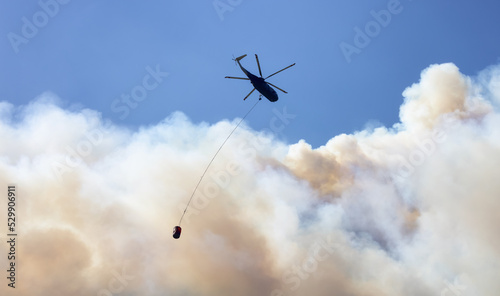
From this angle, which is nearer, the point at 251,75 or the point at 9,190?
the point at 251,75

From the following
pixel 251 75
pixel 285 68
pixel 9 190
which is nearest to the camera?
pixel 285 68

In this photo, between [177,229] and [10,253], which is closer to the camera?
[177,229]

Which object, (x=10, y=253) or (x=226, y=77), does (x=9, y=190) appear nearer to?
(x=10, y=253)

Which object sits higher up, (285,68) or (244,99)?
(285,68)

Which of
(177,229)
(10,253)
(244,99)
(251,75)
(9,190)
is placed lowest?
(10,253)

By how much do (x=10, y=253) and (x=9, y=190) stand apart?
46.1ft

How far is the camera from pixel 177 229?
74.6 metres

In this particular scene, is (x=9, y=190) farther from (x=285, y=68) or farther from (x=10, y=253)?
(x=285, y=68)

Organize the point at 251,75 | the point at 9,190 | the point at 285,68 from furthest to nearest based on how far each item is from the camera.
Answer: the point at 9,190 → the point at 251,75 → the point at 285,68

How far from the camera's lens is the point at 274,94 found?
271 ft

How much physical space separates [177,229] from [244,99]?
26.5 metres

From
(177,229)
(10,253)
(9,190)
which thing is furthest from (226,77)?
(10,253)

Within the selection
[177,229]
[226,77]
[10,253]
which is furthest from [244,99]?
[10,253]

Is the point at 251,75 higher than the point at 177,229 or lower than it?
higher
